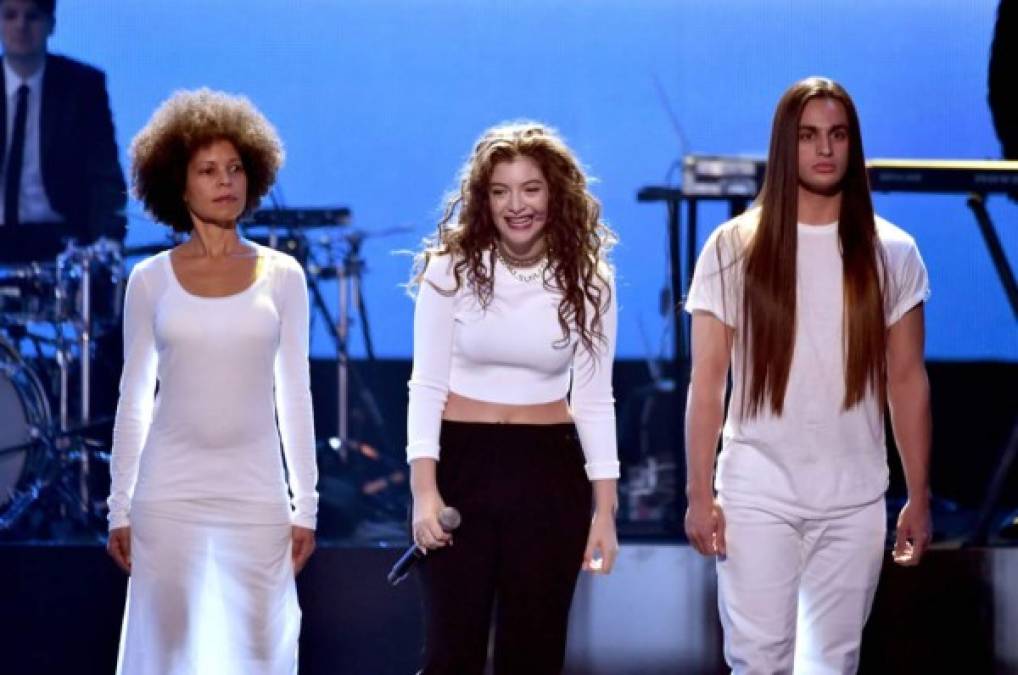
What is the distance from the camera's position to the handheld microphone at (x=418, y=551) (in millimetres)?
2746

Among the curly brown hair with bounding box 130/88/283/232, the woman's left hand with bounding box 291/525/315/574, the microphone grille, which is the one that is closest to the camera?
the microphone grille

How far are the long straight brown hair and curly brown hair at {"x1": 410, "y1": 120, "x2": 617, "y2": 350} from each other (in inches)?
14.1

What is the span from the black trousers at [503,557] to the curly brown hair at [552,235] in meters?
0.23

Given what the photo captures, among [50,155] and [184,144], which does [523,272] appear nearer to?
[184,144]

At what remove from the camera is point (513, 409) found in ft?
9.57

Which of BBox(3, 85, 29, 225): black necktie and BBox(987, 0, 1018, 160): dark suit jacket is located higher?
BBox(987, 0, 1018, 160): dark suit jacket

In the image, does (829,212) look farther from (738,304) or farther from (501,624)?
(501,624)

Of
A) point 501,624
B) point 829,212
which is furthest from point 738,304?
point 501,624

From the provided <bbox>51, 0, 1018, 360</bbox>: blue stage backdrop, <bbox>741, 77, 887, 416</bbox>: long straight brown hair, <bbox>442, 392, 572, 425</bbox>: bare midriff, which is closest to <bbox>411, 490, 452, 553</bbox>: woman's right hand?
<bbox>442, 392, 572, 425</bbox>: bare midriff

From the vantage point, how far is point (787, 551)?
A: 3141 millimetres

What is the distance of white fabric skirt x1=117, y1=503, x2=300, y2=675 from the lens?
122 inches

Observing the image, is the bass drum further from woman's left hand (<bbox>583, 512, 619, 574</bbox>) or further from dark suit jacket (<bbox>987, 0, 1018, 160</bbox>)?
dark suit jacket (<bbox>987, 0, 1018, 160</bbox>)

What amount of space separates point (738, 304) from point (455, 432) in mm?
672

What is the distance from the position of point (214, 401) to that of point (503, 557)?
63 cm
